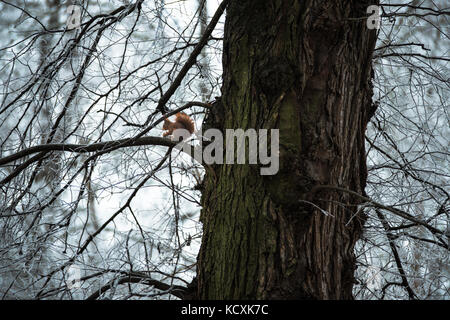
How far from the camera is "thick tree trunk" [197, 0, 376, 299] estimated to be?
151 centimetres

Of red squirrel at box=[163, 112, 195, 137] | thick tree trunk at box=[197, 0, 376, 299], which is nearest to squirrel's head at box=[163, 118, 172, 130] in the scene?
red squirrel at box=[163, 112, 195, 137]

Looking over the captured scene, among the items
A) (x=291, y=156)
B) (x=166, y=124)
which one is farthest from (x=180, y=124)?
(x=291, y=156)

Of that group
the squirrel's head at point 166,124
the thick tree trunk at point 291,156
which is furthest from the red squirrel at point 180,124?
the thick tree trunk at point 291,156

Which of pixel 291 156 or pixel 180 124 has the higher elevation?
pixel 180 124

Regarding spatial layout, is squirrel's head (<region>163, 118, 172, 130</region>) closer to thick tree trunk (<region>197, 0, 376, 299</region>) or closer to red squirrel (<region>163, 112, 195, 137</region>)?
red squirrel (<region>163, 112, 195, 137</region>)

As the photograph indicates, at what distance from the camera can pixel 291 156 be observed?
60.5 inches

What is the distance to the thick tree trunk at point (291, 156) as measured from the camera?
4.95 feet

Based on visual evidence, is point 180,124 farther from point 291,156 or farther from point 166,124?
point 291,156

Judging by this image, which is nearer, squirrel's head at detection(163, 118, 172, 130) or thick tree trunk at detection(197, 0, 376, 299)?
thick tree trunk at detection(197, 0, 376, 299)

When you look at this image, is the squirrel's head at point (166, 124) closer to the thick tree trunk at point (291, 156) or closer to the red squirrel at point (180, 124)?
the red squirrel at point (180, 124)
